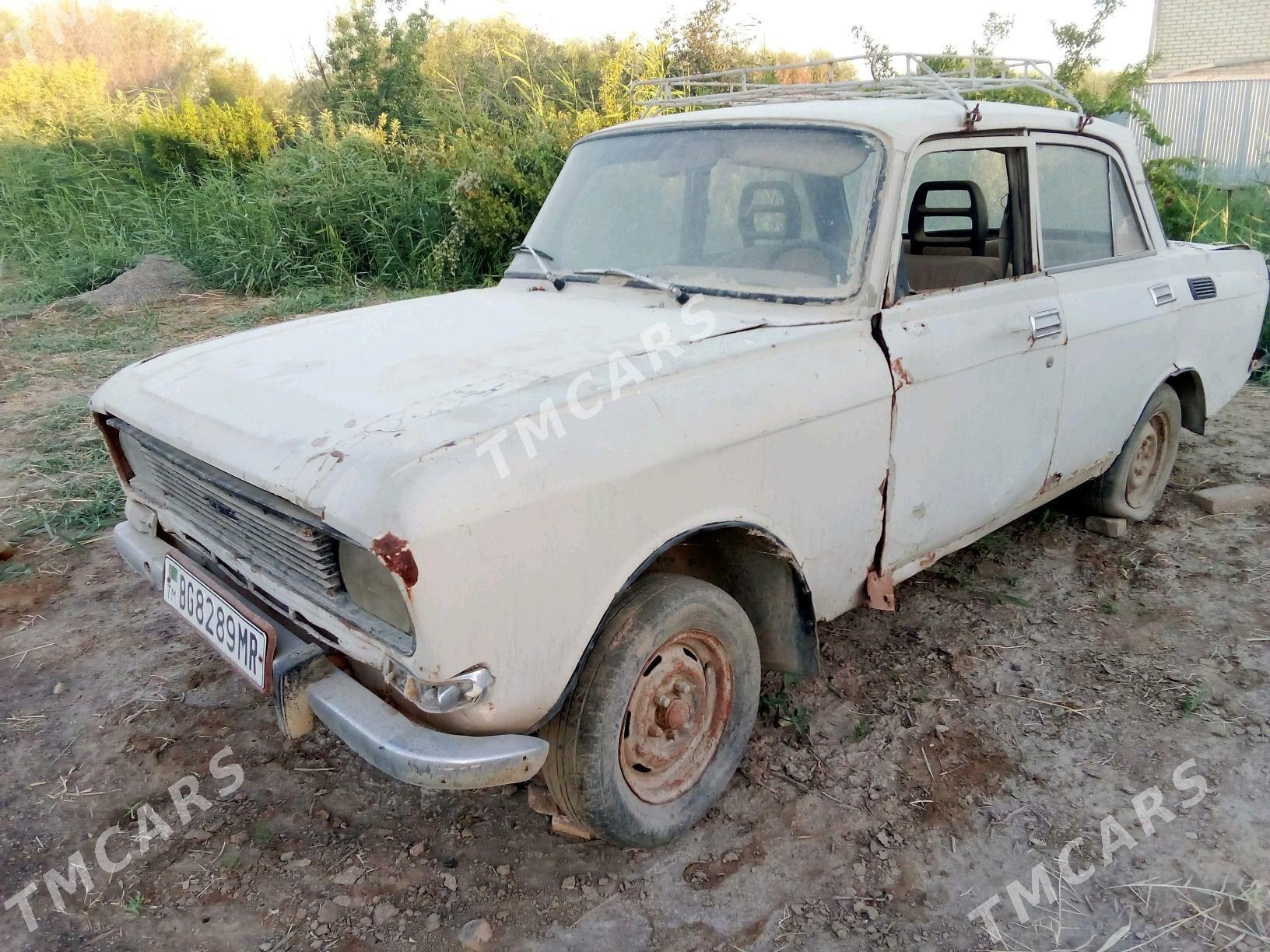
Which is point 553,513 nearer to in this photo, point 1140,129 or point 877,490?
point 877,490

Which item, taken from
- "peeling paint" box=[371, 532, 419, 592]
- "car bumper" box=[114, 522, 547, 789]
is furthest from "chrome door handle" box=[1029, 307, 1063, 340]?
"peeling paint" box=[371, 532, 419, 592]

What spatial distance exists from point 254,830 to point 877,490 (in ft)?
6.54

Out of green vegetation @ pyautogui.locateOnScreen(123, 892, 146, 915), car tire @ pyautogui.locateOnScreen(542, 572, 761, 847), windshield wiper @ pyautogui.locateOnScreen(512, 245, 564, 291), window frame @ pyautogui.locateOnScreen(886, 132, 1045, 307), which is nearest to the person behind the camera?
car tire @ pyautogui.locateOnScreen(542, 572, 761, 847)

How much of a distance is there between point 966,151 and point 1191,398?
2.04 meters

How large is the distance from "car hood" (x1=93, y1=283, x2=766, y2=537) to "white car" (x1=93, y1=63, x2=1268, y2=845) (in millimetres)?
13

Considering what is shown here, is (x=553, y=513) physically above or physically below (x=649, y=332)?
below

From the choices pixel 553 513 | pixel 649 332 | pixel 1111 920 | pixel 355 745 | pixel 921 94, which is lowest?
pixel 1111 920

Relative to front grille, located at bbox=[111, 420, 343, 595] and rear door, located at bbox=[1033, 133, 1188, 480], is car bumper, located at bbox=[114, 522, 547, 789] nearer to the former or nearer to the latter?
front grille, located at bbox=[111, 420, 343, 595]

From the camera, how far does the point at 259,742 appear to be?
2.88 metres

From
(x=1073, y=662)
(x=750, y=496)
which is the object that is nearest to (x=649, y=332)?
(x=750, y=496)

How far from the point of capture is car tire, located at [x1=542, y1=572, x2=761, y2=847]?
2.12 meters

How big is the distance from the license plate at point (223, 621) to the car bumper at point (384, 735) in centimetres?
5

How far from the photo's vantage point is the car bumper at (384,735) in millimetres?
1858

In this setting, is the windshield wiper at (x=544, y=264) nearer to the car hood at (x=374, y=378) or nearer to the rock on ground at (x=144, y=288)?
the car hood at (x=374, y=378)
